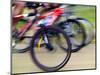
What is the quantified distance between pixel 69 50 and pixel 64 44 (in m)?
0.09

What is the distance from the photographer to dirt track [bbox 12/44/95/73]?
2453mm

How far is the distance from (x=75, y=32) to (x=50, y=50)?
36 cm

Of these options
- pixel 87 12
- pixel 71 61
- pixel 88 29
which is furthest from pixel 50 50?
pixel 87 12

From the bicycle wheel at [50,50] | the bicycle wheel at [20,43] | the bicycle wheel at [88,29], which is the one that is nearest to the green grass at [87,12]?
the bicycle wheel at [88,29]

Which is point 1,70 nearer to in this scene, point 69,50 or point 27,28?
point 27,28

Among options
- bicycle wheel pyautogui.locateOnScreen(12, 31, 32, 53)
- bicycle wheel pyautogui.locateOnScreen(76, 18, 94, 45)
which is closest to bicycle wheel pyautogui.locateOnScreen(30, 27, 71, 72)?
bicycle wheel pyautogui.locateOnScreen(12, 31, 32, 53)

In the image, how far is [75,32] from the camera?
2.66 metres

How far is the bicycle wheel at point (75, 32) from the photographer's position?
2641mm

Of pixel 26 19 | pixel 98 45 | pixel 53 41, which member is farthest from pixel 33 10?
pixel 98 45

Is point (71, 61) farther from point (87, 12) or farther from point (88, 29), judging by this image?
point (87, 12)

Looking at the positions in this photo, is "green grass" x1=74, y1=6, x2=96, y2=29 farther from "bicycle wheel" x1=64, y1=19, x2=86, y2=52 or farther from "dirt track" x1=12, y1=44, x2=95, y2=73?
A: "dirt track" x1=12, y1=44, x2=95, y2=73

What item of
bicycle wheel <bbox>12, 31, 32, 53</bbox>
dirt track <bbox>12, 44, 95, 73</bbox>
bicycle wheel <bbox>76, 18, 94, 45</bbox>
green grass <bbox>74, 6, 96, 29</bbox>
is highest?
green grass <bbox>74, 6, 96, 29</bbox>

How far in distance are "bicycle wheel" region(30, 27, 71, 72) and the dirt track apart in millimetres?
56

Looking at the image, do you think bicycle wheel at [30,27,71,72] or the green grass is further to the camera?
the green grass
